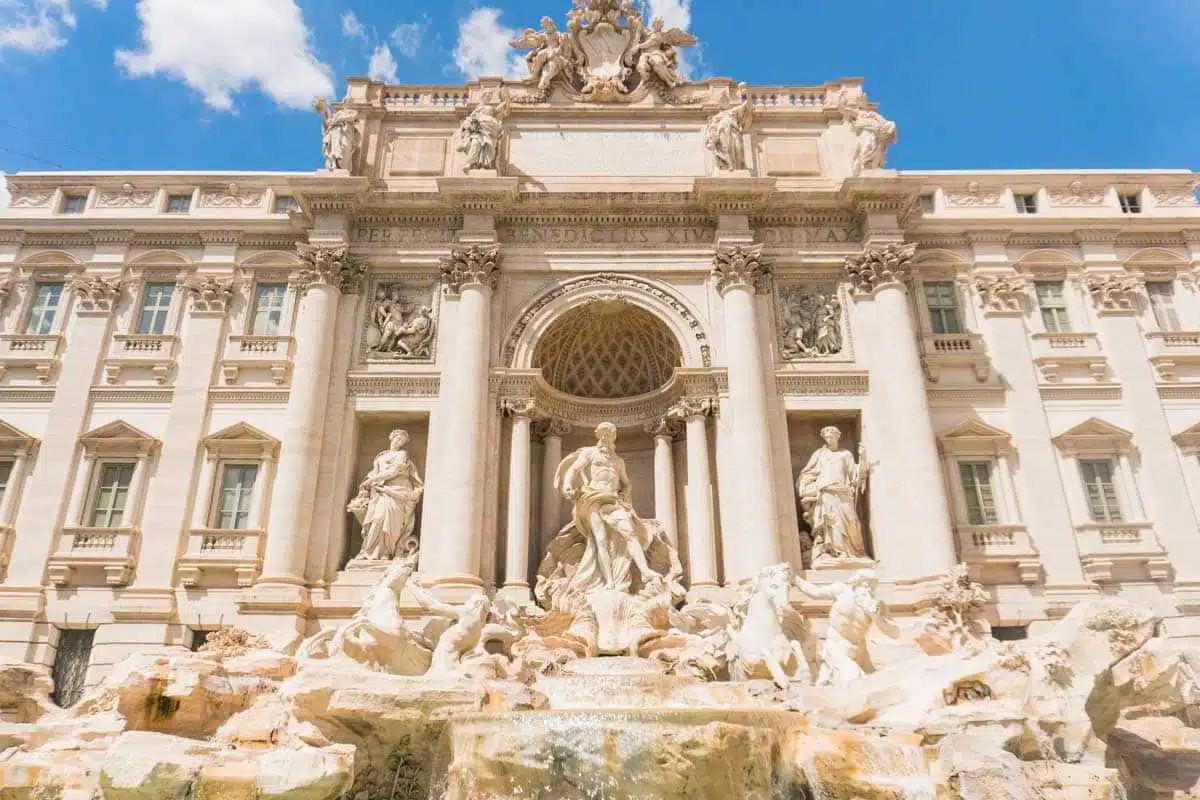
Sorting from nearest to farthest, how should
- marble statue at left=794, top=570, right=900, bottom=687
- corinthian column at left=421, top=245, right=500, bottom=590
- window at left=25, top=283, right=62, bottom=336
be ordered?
marble statue at left=794, top=570, right=900, bottom=687 < corinthian column at left=421, top=245, right=500, bottom=590 < window at left=25, top=283, right=62, bottom=336

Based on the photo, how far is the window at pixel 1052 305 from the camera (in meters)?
21.3

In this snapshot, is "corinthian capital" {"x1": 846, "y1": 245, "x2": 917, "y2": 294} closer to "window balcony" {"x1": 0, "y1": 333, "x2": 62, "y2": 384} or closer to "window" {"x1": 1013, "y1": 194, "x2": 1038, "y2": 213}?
"window" {"x1": 1013, "y1": 194, "x2": 1038, "y2": 213}

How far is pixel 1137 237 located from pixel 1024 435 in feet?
24.2

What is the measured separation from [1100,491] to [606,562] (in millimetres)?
12269

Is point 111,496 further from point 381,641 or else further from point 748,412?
point 748,412

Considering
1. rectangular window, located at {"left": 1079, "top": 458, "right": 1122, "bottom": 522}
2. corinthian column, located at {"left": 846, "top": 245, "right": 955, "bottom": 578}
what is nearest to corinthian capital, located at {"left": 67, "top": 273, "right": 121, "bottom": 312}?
corinthian column, located at {"left": 846, "top": 245, "right": 955, "bottom": 578}

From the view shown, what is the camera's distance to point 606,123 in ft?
74.1

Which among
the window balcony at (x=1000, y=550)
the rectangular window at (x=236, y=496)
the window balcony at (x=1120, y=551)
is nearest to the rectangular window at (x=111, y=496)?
the rectangular window at (x=236, y=496)

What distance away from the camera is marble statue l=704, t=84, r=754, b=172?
833 inches

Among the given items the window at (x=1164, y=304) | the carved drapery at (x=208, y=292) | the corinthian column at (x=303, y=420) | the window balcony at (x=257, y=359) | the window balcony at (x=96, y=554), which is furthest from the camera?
the window at (x=1164, y=304)

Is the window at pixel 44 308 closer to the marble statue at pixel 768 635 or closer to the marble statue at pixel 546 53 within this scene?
the marble statue at pixel 546 53

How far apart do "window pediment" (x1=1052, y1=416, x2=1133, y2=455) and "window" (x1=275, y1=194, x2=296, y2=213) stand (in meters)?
21.1

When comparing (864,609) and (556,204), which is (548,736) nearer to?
(864,609)

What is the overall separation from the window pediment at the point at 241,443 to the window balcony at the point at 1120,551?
63.0 feet
